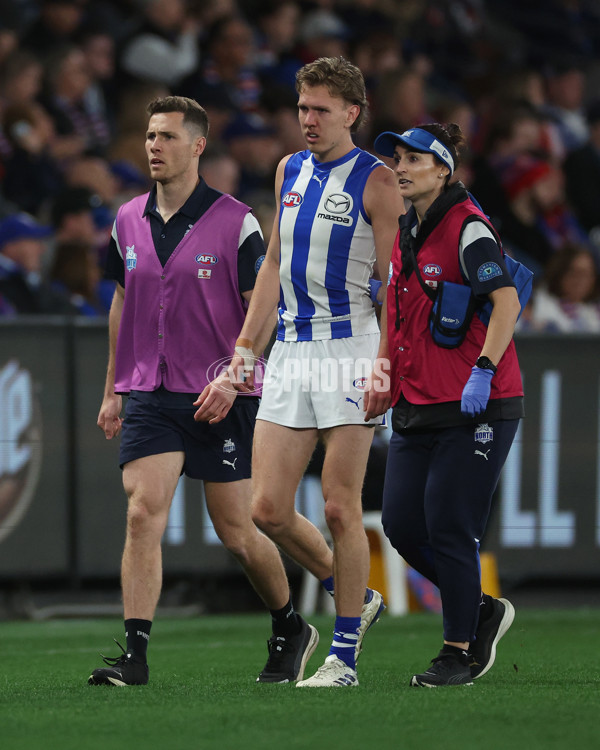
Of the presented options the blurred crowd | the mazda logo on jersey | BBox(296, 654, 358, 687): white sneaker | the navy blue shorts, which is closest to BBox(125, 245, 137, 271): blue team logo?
the navy blue shorts

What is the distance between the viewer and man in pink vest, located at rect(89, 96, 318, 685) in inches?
246

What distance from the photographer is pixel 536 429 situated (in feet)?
34.9

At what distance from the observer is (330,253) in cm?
606

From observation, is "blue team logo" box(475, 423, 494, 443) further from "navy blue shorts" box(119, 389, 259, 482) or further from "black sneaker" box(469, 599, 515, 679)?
"navy blue shorts" box(119, 389, 259, 482)

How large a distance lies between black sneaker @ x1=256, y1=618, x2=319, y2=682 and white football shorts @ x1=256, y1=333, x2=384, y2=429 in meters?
1.00

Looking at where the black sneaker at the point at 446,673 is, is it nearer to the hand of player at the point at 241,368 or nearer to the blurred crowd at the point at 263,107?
the hand of player at the point at 241,368

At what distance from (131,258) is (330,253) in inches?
37.2

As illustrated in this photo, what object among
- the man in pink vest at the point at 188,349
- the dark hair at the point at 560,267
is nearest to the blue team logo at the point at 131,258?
the man in pink vest at the point at 188,349

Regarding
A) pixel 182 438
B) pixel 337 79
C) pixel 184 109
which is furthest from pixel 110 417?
pixel 337 79

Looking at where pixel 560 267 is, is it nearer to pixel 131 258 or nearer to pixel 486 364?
pixel 131 258

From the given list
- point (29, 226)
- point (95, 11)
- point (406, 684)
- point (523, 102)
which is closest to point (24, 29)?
point (95, 11)

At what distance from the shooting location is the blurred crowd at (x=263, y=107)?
11477 millimetres

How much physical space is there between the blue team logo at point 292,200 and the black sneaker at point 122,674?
1970 mm

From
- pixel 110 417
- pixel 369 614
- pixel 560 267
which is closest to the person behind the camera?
pixel 369 614
